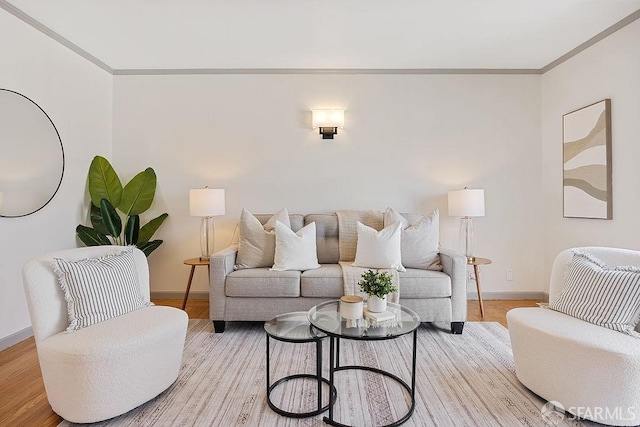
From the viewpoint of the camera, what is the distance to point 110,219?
3.36 metres

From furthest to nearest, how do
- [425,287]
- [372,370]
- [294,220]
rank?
[294,220]
[425,287]
[372,370]

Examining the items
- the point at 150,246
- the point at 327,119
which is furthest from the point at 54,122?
the point at 327,119

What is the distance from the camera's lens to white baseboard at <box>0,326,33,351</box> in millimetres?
2586

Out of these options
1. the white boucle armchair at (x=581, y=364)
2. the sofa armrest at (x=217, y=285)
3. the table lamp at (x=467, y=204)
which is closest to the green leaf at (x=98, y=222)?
the sofa armrest at (x=217, y=285)

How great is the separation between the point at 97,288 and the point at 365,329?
153cm

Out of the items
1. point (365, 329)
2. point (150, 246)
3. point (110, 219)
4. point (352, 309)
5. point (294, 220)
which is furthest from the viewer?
point (150, 246)

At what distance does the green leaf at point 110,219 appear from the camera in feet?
11.0

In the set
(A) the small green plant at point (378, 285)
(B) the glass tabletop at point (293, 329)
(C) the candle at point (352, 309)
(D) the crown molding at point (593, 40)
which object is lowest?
Result: (B) the glass tabletop at point (293, 329)

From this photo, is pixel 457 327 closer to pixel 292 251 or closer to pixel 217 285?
pixel 292 251

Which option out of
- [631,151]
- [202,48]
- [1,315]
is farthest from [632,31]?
[1,315]

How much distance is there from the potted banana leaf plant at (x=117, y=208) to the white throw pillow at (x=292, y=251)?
1493 mm

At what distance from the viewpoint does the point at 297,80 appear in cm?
380

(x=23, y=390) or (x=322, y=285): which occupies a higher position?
(x=322, y=285)

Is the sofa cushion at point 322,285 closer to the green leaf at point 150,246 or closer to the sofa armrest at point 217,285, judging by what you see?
the sofa armrest at point 217,285
